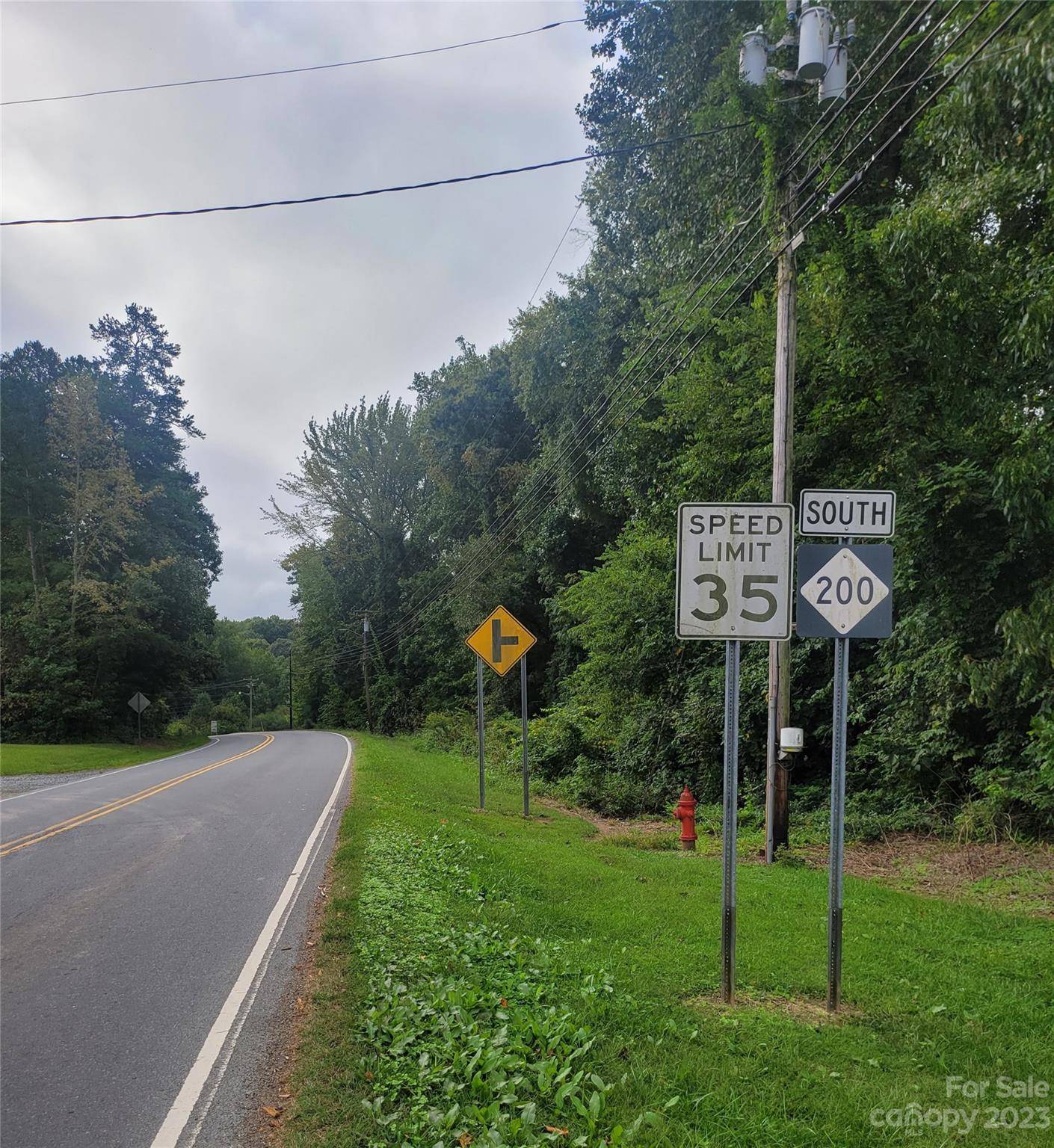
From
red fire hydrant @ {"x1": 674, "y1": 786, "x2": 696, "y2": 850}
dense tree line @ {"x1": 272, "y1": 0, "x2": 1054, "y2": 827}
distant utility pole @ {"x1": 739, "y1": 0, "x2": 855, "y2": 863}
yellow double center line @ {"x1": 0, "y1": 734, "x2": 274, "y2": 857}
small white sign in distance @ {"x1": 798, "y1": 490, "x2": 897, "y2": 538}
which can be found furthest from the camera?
red fire hydrant @ {"x1": 674, "y1": 786, "x2": 696, "y2": 850}

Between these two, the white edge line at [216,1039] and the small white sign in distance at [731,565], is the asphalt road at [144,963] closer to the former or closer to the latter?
the white edge line at [216,1039]

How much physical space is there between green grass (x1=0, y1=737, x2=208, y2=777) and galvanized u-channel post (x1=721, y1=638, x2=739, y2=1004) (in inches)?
910

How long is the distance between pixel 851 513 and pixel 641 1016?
335cm

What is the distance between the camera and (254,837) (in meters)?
10.7

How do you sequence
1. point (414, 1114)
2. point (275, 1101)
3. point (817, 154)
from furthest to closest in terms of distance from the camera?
point (817, 154) < point (275, 1101) < point (414, 1114)

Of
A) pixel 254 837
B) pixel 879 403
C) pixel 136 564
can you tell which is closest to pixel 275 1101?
pixel 254 837

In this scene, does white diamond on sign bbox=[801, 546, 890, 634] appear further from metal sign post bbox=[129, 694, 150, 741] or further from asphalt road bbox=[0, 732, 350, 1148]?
metal sign post bbox=[129, 694, 150, 741]

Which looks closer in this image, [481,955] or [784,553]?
[784,553]

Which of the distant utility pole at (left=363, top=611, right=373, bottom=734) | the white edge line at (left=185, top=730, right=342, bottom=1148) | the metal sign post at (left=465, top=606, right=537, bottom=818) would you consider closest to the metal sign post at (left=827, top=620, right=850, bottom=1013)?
the white edge line at (left=185, top=730, right=342, bottom=1148)

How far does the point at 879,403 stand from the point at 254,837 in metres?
10.7

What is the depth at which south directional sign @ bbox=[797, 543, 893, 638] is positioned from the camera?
16.5 feet

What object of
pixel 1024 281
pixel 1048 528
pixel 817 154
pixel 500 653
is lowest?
pixel 500 653

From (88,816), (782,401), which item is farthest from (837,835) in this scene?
(88,816)

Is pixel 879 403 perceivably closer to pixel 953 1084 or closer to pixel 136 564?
pixel 953 1084
